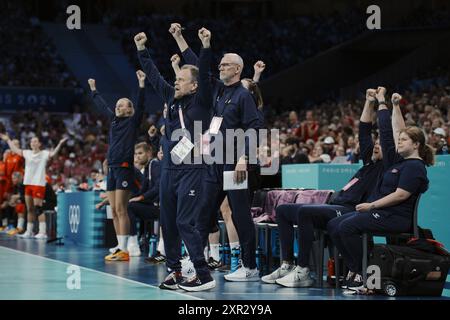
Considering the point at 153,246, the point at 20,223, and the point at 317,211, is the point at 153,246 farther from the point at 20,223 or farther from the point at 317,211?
the point at 20,223

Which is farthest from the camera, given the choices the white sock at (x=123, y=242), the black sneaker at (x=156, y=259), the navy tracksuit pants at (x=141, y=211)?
the navy tracksuit pants at (x=141, y=211)

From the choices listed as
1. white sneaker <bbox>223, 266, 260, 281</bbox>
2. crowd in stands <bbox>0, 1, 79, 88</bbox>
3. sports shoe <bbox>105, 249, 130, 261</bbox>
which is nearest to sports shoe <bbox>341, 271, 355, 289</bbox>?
white sneaker <bbox>223, 266, 260, 281</bbox>

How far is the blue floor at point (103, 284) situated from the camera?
6836mm

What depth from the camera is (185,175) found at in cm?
702

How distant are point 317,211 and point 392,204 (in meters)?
0.73

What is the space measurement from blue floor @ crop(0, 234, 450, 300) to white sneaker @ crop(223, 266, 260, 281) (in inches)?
3.9

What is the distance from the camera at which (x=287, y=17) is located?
110ft

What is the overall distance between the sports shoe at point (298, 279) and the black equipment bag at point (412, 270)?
70cm

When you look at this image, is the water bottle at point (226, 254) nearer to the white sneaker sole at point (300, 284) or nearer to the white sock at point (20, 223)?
the white sneaker sole at point (300, 284)

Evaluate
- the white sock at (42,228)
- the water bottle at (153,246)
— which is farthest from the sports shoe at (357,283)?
the white sock at (42,228)

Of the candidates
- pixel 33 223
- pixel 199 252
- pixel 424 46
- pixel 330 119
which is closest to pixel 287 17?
pixel 424 46

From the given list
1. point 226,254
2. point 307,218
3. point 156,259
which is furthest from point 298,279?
point 156,259
